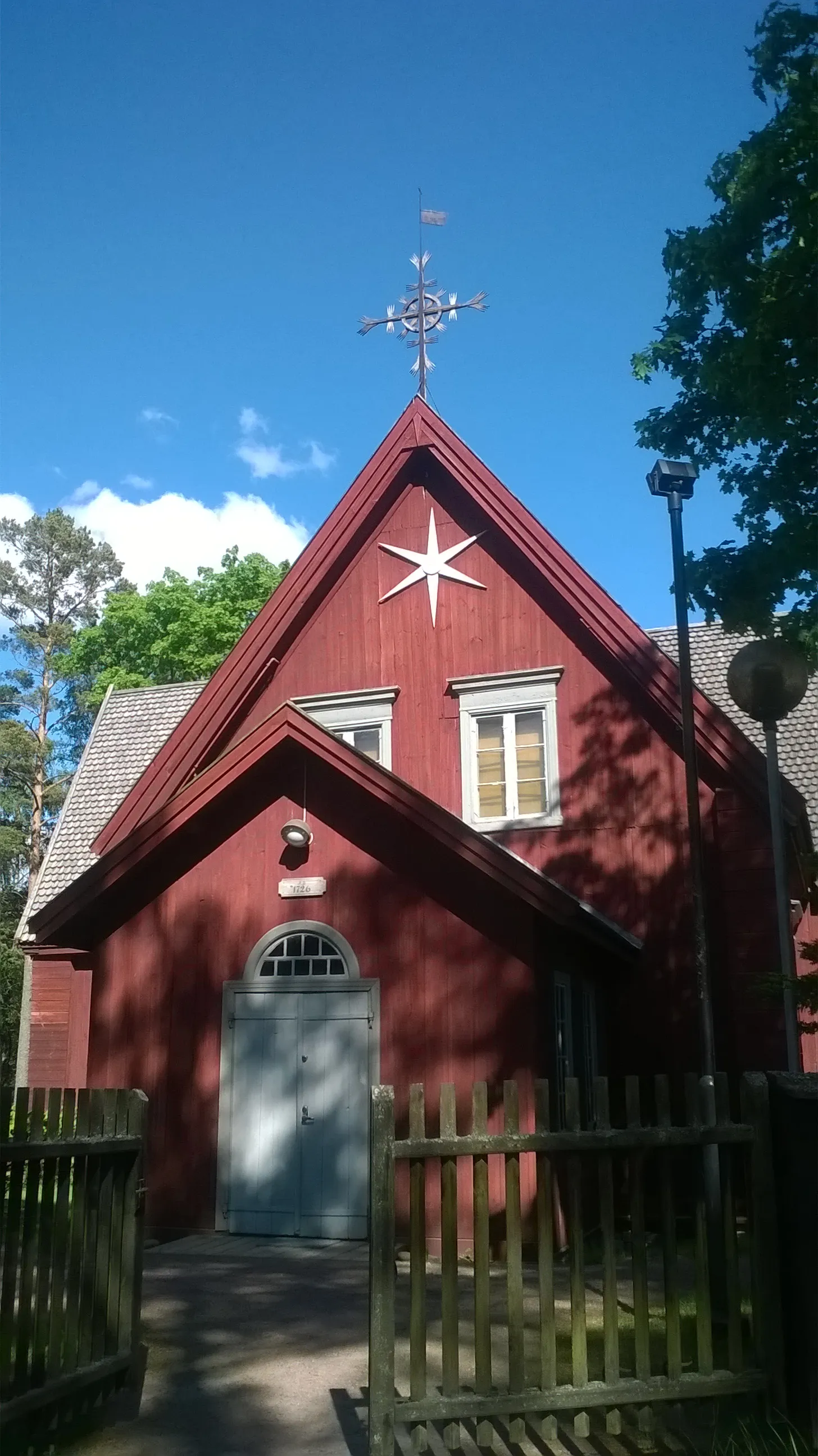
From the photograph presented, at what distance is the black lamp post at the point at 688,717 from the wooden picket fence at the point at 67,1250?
4.84 metres

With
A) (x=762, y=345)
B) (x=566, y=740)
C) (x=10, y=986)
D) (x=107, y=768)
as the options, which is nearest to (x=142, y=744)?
(x=107, y=768)

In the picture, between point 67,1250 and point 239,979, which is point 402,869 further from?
point 67,1250

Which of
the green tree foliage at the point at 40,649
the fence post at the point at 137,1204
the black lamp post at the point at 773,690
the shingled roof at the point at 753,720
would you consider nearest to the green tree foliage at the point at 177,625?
the green tree foliage at the point at 40,649

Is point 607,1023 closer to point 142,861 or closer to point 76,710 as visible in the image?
point 142,861

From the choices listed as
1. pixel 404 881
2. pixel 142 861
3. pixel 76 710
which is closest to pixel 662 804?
pixel 404 881

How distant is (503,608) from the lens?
51.9 ft

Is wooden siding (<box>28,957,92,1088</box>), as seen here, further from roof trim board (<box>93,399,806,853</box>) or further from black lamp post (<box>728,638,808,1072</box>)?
black lamp post (<box>728,638,808,1072</box>)

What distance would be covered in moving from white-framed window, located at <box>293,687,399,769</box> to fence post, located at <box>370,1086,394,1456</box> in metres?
10.5

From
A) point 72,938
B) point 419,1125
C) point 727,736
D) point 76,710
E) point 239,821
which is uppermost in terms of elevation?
point 76,710

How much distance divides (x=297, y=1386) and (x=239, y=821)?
7.14m

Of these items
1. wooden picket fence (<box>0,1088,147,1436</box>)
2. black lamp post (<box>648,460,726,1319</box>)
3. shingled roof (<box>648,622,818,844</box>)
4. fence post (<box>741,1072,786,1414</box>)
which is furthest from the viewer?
shingled roof (<box>648,622,818,844</box>)

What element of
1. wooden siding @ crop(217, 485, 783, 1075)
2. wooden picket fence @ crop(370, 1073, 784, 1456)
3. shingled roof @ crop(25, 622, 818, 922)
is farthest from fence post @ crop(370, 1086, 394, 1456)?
shingled roof @ crop(25, 622, 818, 922)

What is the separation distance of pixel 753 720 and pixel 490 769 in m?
3.42

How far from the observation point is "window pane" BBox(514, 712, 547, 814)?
15.3 metres
